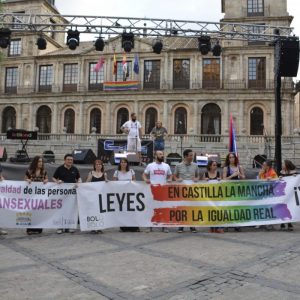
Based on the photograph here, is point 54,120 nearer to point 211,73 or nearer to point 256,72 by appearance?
point 211,73

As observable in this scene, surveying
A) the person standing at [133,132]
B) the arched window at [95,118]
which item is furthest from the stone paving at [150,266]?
the arched window at [95,118]

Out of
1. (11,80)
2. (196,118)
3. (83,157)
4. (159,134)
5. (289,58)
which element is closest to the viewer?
(289,58)

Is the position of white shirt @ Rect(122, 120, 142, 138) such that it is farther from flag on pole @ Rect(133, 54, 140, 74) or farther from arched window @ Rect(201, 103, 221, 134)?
arched window @ Rect(201, 103, 221, 134)

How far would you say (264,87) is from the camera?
1425 inches

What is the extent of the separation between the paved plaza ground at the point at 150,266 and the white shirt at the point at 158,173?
1.28 metres

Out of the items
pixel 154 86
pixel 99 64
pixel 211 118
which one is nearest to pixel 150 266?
pixel 99 64

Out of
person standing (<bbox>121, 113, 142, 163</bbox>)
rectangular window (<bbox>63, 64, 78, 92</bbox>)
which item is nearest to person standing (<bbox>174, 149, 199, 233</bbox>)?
person standing (<bbox>121, 113, 142, 163</bbox>)

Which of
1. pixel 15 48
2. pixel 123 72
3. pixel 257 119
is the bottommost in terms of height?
pixel 257 119

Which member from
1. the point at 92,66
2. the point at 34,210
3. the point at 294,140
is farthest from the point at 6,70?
the point at 34,210

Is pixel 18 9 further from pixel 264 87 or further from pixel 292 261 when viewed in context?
pixel 292 261

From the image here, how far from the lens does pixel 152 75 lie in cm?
3872

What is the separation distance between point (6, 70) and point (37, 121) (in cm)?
708

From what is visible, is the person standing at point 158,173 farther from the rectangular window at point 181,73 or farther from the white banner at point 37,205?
the rectangular window at point 181,73

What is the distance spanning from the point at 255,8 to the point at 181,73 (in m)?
9.50
